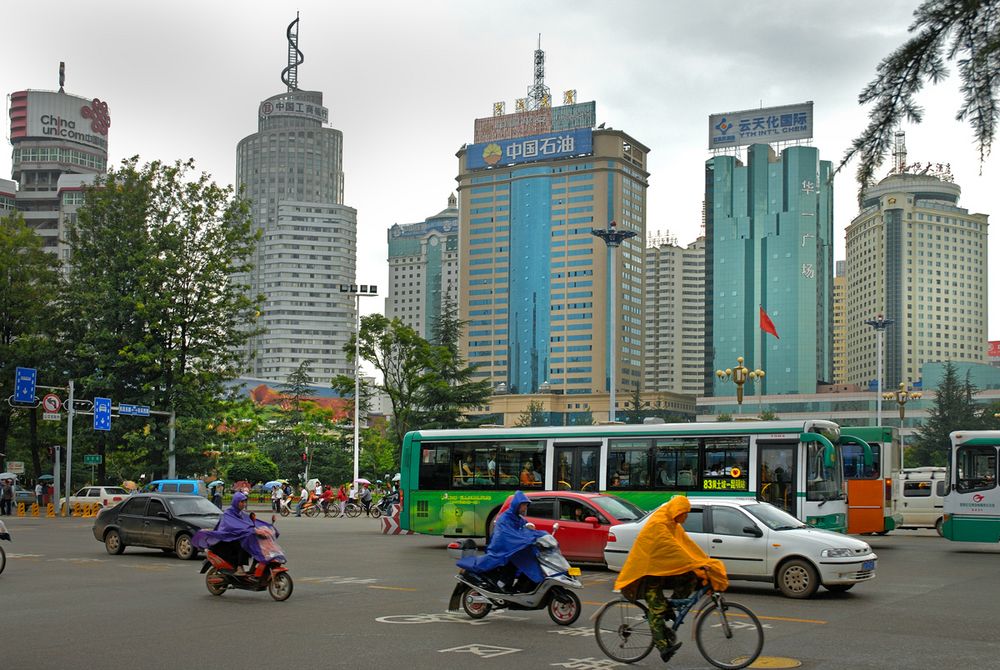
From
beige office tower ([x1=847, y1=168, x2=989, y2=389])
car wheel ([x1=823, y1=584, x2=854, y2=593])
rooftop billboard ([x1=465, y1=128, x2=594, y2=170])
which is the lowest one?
car wheel ([x1=823, y1=584, x2=854, y2=593])

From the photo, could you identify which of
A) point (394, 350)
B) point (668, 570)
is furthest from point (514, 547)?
point (394, 350)

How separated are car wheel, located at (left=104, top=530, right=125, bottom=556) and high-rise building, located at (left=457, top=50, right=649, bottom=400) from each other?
A: 146345 mm

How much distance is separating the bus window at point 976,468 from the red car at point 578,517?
411 inches

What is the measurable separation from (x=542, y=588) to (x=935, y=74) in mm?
7606

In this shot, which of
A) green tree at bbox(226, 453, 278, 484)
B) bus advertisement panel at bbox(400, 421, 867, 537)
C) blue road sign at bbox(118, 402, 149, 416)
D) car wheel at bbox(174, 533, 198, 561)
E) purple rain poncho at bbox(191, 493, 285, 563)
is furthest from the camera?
green tree at bbox(226, 453, 278, 484)

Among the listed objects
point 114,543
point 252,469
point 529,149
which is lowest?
point 252,469

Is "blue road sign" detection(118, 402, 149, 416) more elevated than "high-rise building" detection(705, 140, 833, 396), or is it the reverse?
"high-rise building" detection(705, 140, 833, 396)

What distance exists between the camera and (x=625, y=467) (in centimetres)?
2327

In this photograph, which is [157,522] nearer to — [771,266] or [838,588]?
[838,588]

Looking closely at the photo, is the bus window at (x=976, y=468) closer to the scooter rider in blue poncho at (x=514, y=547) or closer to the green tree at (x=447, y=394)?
the scooter rider in blue poncho at (x=514, y=547)

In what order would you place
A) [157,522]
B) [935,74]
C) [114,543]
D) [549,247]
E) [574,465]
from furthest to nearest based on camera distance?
1. [549,247]
2. [574,465]
3. [114,543]
4. [157,522]
5. [935,74]

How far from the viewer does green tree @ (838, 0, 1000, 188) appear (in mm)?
6207

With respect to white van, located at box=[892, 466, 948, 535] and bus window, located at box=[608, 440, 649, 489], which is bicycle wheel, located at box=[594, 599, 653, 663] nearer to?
bus window, located at box=[608, 440, 649, 489]

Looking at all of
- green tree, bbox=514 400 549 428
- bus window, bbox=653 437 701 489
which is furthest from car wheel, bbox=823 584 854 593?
green tree, bbox=514 400 549 428
